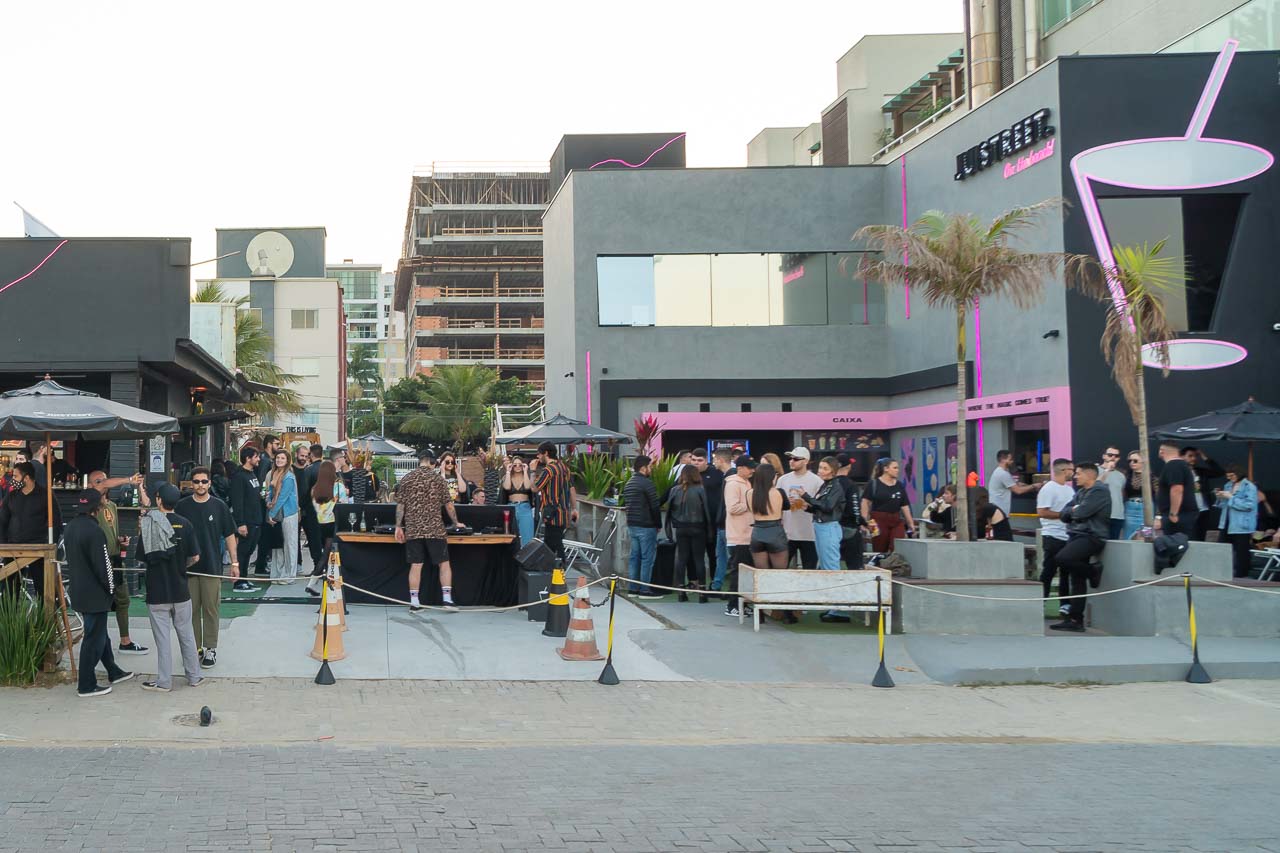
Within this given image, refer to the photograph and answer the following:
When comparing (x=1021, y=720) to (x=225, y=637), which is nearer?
(x=1021, y=720)

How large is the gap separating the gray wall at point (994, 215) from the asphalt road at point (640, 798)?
49.0ft

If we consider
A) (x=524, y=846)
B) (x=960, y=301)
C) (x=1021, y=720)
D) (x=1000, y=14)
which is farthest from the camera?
(x=1000, y=14)

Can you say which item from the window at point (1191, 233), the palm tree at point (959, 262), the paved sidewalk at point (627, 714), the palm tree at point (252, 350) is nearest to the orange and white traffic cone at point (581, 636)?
the paved sidewalk at point (627, 714)

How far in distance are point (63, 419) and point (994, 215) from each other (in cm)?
1914

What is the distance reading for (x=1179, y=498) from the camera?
1371 centimetres

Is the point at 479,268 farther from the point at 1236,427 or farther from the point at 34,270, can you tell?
the point at 1236,427

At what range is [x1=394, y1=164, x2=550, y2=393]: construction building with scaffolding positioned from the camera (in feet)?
273

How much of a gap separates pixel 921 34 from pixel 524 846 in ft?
155

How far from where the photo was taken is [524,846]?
18.4 feet

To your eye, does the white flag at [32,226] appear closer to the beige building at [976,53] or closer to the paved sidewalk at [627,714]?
the paved sidewalk at [627,714]

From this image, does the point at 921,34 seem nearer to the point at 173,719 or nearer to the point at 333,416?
the point at 173,719

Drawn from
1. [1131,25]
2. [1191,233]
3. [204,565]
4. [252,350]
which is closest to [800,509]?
[204,565]

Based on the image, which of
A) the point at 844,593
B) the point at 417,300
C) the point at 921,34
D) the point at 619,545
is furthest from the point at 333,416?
the point at 844,593

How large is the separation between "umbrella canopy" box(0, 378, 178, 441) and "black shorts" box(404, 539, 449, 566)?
2820 mm
